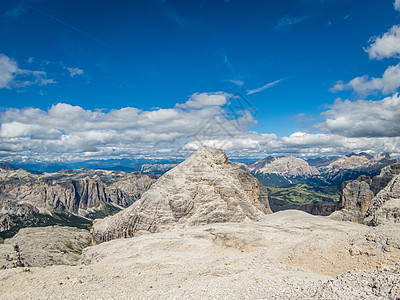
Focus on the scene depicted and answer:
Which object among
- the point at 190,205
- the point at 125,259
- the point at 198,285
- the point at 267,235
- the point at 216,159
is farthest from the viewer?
the point at 216,159

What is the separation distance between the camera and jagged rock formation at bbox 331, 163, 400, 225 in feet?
190

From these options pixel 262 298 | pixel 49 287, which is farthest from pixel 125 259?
pixel 262 298

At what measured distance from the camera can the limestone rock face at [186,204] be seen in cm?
6862

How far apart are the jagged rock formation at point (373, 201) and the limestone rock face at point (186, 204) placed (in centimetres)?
3348

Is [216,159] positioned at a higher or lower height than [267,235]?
higher

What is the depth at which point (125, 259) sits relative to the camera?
46438mm

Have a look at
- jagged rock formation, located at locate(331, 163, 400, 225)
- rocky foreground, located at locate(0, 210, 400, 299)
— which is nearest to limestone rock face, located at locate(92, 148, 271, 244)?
rocky foreground, located at locate(0, 210, 400, 299)

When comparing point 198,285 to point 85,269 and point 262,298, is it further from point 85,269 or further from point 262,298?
point 85,269

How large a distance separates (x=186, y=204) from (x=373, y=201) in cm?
6142

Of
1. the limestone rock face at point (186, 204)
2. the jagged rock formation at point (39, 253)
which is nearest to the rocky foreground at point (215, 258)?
the limestone rock face at point (186, 204)

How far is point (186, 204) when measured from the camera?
70438mm

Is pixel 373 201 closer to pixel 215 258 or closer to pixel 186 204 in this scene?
pixel 186 204

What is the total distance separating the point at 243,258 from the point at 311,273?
11535 mm

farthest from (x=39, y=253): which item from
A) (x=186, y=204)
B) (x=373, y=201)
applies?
(x=373, y=201)
